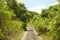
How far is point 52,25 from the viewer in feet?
71.6

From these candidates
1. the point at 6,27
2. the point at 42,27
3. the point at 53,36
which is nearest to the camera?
the point at 53,36

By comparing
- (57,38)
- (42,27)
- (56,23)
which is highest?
(56,23)

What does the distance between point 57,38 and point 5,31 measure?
5526mm

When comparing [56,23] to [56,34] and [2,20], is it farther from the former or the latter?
[2,20]

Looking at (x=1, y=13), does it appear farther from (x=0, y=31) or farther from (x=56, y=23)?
(x=56, y=23)

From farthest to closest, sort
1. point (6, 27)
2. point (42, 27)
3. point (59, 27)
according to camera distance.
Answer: point (42, 27)
point (6, 27)
point (59, 27)

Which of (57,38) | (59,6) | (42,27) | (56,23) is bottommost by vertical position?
(42,27)

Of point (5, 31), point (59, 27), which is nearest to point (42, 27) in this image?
point (5, 31)

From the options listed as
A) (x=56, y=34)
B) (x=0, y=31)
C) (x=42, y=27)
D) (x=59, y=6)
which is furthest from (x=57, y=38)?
(x=42, y=27)

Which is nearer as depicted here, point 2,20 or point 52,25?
point 52,25

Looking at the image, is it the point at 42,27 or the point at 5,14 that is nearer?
the point at 5,14

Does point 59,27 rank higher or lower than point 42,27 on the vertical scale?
higher

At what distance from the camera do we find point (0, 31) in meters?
21.8

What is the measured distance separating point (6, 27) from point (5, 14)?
1.49 m
